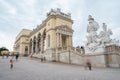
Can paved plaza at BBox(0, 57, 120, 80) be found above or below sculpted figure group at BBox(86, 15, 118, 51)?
below

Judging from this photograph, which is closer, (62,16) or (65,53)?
(65,53)

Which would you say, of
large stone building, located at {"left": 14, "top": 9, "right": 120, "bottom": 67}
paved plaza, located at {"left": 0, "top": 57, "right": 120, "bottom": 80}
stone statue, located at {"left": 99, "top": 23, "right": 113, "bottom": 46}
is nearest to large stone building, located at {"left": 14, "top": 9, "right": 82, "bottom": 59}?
large stone building, located at {"left": 14, "top": 9, "right": 120, "bottom": 67}

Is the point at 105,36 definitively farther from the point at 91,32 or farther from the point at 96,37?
the point at 91,32

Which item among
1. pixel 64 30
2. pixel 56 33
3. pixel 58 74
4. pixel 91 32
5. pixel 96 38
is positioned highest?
pixel 64 30

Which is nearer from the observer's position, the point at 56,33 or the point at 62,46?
the point at 62,46

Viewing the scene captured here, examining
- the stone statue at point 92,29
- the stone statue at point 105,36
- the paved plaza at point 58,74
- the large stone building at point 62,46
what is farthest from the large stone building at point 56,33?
the paved plaza at point 58,74

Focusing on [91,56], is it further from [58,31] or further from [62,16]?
[62,16]

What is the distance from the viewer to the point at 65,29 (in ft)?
121

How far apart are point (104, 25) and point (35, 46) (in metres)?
33.2

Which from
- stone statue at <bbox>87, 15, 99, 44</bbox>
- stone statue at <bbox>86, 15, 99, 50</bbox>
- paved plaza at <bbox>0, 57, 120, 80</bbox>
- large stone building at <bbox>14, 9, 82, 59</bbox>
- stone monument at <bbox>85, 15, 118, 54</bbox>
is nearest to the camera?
paved plaza at <bbox>0, 57, 120, 80</bbox>

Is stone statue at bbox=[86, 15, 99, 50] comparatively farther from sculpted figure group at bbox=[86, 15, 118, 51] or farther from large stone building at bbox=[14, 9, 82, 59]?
large stone building at bbox=[14, 9, 82, 59]

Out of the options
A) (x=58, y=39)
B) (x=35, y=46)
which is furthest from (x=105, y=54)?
(x=35, y=46)

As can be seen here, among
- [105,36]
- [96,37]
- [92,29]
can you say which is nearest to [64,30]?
[92,29]

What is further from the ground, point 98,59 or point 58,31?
point 58,31
